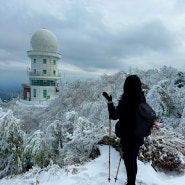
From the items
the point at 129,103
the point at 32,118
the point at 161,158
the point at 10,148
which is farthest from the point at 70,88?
the point at 129,103

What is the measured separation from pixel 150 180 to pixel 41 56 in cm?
4711

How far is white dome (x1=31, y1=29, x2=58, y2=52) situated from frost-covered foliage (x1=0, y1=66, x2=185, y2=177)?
75.4 ft

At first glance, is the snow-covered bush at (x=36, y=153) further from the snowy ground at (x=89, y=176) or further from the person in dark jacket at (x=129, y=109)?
the person in dark jacket at (x=129, y=109)

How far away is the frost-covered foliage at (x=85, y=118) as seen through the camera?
838cm

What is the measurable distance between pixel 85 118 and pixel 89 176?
19.6ft

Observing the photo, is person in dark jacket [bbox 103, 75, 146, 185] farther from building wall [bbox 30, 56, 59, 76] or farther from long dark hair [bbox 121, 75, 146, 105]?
building wall [bbox 30, 56, 59, 76]

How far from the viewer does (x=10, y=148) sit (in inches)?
336

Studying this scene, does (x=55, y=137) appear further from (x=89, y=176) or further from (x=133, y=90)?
(x=133, y=90)

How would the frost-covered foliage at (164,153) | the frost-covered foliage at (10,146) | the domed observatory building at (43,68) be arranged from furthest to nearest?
Result: the domed observatory building at (43,68) → the frost-covered foliage at (10,146) → the frost-covered foliage at (164,153)

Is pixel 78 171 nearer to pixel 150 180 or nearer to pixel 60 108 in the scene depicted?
pixel 150 180

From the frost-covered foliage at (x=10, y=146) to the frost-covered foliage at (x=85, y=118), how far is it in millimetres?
134

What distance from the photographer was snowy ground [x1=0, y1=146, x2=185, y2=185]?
5648 millimetres

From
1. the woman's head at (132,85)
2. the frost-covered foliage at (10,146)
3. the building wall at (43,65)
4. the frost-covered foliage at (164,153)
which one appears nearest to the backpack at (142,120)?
the woman's head at (132,85)

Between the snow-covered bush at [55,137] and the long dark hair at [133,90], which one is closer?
the long dark hair at [133,90]
